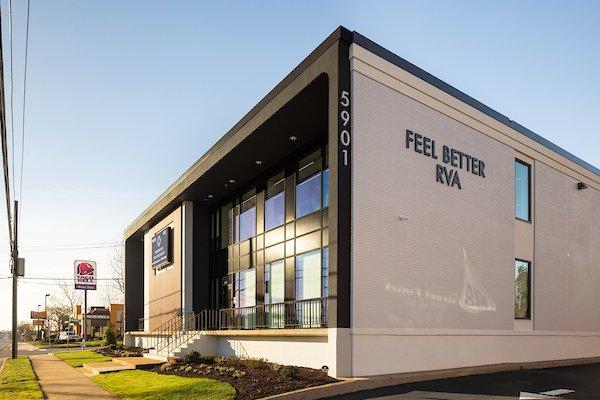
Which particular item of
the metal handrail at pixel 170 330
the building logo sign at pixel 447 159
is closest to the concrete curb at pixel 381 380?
the building logo sign at pixel 447 159

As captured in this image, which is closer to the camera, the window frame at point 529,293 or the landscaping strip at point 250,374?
the landscaping strip at point 250,374

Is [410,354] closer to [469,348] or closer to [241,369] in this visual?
[469,348]

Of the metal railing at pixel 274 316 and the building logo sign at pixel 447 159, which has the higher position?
the building logo sign at pixel 447 159

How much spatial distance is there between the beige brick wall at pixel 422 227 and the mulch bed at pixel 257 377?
69.3 inches

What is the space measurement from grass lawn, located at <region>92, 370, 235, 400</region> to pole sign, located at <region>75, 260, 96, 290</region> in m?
7.89

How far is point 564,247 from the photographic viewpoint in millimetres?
22359

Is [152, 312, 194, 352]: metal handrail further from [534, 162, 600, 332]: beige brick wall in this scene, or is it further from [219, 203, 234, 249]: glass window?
[534, 162, 600, 332]: beige brick wall

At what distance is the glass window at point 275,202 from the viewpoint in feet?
67.4

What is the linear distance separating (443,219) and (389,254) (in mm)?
2798

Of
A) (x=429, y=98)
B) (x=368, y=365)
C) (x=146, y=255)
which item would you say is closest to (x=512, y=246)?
(x=429, y=98)

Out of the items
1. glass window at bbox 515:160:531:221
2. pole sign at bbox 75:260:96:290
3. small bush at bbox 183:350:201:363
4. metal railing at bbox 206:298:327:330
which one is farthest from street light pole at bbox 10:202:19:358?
glass window at bbox 515:160:531:221

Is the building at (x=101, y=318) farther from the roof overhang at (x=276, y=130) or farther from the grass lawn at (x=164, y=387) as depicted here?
the grass lawn at (x=164, y=387)

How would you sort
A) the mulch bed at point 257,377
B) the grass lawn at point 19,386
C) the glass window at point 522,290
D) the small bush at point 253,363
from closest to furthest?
the mulch bed at point 257,377 → the grass lawn at point 19,386 → the small bush at point 253,363 → the glass window at point 522,290

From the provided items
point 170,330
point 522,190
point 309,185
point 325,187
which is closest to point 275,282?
point 309,185
